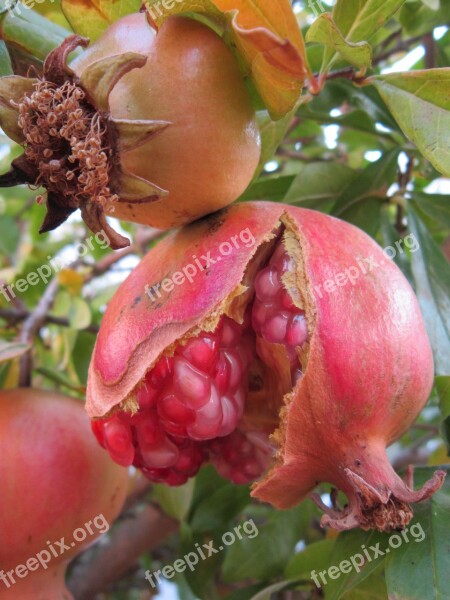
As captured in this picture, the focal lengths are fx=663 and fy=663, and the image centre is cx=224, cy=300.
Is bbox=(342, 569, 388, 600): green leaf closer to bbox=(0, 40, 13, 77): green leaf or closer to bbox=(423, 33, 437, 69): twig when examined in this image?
bbox=(0, 40, 13, 77): green leaf

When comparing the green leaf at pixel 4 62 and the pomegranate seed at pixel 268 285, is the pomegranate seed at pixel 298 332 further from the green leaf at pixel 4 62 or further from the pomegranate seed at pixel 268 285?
the green leaf at pixel 4 62

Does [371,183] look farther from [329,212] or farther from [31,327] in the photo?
[31,327]

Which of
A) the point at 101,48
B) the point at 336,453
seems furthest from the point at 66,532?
the point at 101,48

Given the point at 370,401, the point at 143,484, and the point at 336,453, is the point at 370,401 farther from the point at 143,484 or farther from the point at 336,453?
the point at 143,484

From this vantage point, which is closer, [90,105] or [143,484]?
[90,105]

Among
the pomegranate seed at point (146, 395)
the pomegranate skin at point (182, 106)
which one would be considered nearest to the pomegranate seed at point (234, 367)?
the pomegranate seed at point (146, 395)

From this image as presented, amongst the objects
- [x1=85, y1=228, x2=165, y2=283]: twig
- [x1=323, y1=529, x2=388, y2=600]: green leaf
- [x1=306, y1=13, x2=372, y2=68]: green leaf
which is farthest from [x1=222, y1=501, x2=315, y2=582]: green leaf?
[x1=306, y1=13, x2=372, y2=68]: green leaf
